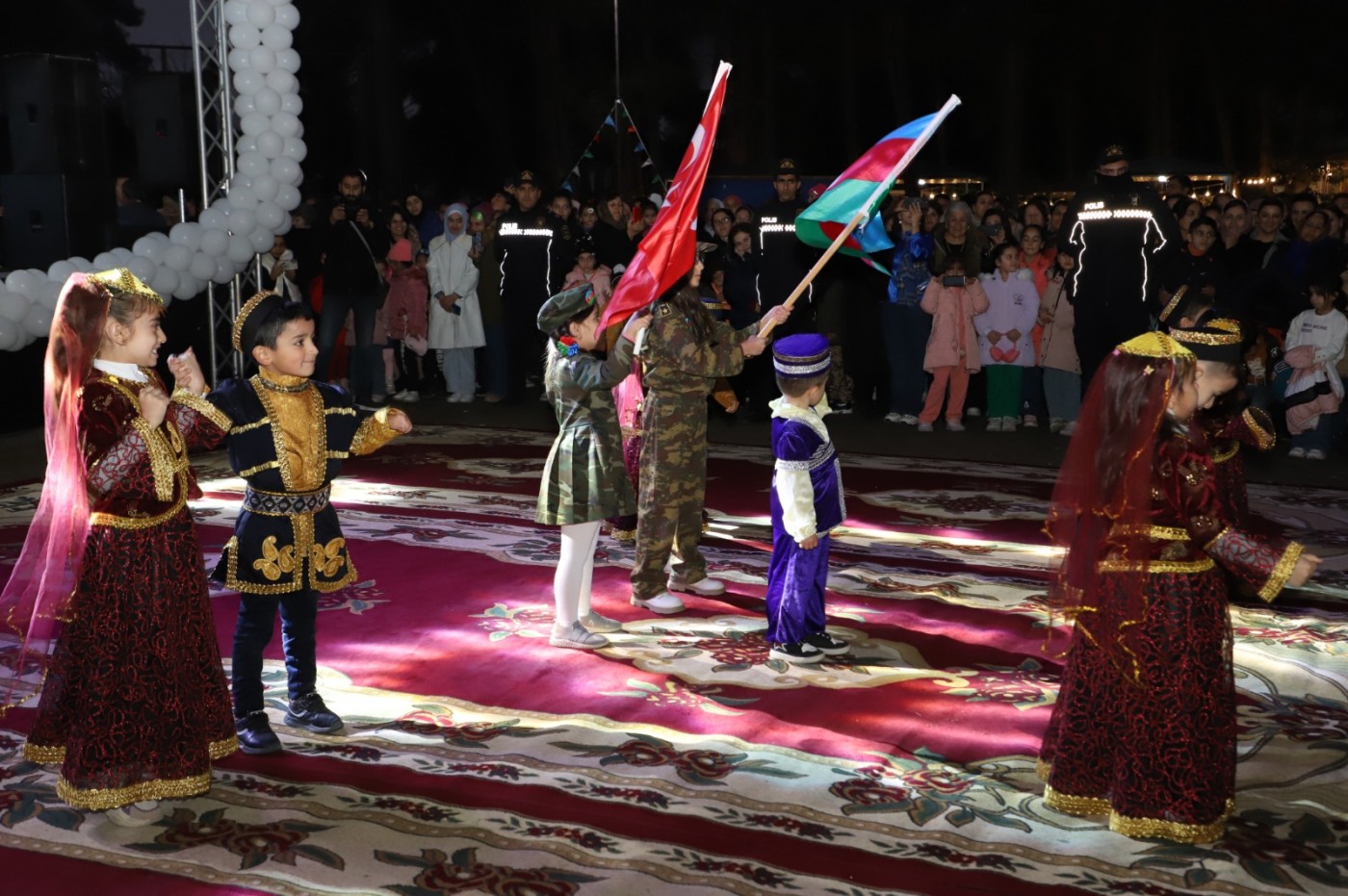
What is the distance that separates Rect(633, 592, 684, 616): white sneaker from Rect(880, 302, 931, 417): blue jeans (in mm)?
4909

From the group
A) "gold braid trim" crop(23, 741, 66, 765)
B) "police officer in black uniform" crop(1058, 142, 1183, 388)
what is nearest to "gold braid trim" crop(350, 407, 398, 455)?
"gold braid trim" crop(23, 741, 66, 765)

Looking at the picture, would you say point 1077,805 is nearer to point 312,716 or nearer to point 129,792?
point 312,716

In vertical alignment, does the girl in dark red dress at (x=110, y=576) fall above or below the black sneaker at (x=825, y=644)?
above

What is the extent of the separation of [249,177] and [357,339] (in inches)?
67.6

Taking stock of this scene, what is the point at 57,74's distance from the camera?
30.3 feet

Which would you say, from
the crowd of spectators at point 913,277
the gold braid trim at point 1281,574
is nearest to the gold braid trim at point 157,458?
the gold braid trim at point 1281,574

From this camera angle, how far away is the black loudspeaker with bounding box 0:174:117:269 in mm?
9336

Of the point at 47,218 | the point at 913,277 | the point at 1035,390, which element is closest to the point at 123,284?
the point at 47,218

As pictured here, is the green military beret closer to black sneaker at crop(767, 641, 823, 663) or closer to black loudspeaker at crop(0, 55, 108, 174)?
black sneaker at crop(767, 641, 823, 663)

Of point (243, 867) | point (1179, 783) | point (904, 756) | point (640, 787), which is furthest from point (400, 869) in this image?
point (1179, 783)

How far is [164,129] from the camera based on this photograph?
33.5ft

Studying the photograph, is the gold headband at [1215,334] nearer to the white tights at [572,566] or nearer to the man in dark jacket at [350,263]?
the white tights at [572,566]

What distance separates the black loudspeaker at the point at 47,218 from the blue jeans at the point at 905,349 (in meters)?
5.54

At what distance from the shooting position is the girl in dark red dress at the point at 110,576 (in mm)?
3562
